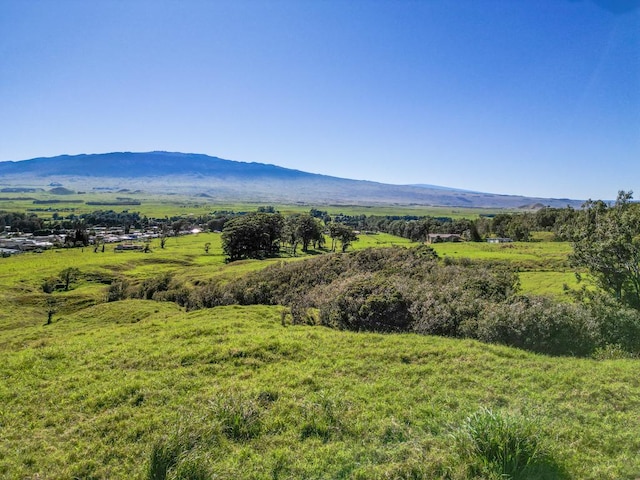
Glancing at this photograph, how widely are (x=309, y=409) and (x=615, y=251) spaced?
21529 millimetres

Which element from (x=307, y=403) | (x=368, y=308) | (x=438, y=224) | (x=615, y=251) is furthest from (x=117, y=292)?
(x=438, y=224)

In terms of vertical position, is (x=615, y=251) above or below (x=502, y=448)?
above

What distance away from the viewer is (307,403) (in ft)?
29.4

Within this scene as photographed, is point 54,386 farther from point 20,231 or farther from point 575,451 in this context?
point 20,231

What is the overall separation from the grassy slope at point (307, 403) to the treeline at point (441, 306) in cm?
191

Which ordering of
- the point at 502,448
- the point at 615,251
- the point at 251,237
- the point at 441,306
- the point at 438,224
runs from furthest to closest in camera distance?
the point at 438,224 → the point at 251,237 → the point at 615,251 → the point at 441,306 → the point at 502,448

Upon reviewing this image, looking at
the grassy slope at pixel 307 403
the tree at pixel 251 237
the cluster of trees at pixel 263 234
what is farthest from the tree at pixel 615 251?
the tree at pixel 251 237

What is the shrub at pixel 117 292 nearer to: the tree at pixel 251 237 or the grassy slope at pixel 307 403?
the tree at pixel 251 237

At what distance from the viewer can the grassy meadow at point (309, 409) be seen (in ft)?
21.5

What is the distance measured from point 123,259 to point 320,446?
8048 centimetres

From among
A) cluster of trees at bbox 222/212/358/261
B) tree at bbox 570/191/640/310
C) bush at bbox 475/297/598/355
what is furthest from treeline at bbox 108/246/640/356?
cluster of trees at bbox 222/212/358/261

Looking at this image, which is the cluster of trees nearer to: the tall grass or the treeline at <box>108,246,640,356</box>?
the treeline at <box>108,246,640,356</box>

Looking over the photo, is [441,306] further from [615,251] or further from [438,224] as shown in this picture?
[438,224]

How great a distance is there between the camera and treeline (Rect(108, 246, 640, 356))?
576 inches
